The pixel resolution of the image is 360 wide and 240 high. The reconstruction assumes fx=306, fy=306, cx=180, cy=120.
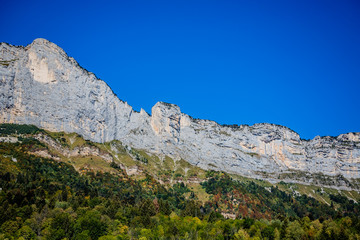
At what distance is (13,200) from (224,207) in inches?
4794

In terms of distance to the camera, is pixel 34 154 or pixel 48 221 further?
pixel 34 154

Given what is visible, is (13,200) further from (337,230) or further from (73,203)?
(337,230)

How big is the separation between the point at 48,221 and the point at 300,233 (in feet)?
248

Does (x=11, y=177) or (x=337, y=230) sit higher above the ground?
(x=11, y=177)

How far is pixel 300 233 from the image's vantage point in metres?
95.1

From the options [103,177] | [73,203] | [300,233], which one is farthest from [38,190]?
[300,233]

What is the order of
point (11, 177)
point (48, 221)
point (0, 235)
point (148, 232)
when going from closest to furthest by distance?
point (0, 235) < point (48, 221) < point (148, 232) < point (11, 177)

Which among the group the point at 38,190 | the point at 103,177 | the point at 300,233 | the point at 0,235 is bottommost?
the point at 0,235

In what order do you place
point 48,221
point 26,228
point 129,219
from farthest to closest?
point 129,219 → point 48,221 → point 26,228

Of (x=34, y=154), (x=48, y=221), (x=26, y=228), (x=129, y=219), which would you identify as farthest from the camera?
(x=34, y=154)

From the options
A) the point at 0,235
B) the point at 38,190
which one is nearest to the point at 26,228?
the point at 0,235

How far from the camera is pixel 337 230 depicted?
9088 cm

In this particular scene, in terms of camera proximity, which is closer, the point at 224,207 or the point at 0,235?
the point at 0,235

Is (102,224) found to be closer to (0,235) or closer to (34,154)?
(0,235)
